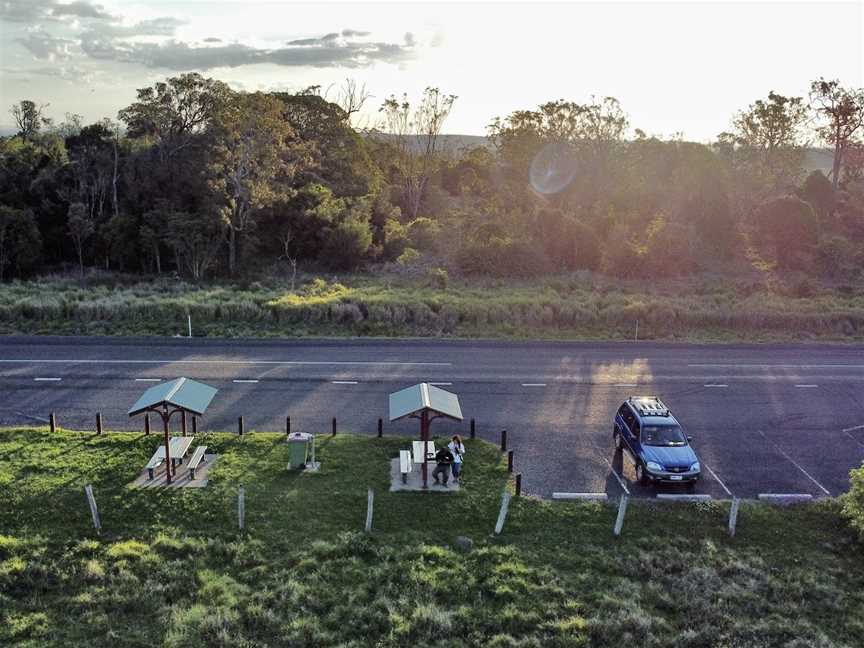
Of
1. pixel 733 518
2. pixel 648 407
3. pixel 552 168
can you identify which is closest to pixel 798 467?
pixel 648 407

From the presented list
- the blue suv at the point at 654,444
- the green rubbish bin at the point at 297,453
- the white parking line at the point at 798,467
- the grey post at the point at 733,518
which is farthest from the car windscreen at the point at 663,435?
the green rubbish bin at the point at 297,453

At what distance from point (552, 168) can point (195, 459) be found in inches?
1693

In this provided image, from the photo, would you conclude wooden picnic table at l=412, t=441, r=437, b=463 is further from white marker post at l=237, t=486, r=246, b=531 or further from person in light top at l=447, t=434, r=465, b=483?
white marker post at l=237, t=486, r=246, b=531

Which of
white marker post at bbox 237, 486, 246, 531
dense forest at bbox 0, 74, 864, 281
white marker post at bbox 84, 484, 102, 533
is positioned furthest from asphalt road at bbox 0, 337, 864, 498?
dense forest at bbox 0, 74, 864, 281

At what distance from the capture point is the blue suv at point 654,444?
1586cm

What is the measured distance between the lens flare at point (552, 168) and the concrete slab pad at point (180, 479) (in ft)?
137

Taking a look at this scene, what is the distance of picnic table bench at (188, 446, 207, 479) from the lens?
1575 centimetres

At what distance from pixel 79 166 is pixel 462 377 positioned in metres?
37.3

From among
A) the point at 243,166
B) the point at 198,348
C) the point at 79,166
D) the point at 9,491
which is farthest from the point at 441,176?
the point at 9,491

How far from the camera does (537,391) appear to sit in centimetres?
2297

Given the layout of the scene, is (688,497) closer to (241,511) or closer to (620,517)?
(620,517)

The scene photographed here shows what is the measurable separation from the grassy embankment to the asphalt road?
5.93 feet

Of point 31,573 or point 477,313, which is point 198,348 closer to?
point 477,313

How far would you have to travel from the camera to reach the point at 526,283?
42000mm
